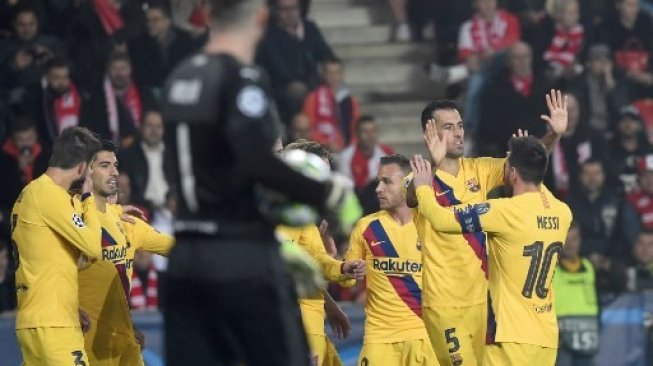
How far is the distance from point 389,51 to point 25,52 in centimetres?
438

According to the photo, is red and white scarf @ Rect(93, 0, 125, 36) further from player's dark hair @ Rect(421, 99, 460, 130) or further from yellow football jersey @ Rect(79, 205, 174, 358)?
player's dark hair @ Rect(421, 99, 460, 130)

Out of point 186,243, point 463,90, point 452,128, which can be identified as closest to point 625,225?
point 463,90

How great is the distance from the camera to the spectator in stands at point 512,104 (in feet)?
52.1

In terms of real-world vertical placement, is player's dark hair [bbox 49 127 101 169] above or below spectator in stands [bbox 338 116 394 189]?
above

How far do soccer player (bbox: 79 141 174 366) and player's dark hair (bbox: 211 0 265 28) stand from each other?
3778 mm

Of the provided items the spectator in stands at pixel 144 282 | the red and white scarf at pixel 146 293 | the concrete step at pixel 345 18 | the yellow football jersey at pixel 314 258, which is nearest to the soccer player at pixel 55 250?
the yellow football jersey at pixel 314 258

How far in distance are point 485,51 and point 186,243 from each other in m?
10.7

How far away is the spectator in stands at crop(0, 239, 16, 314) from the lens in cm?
1372

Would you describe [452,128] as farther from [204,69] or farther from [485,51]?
[485,51]

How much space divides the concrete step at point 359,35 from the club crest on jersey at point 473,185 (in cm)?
798

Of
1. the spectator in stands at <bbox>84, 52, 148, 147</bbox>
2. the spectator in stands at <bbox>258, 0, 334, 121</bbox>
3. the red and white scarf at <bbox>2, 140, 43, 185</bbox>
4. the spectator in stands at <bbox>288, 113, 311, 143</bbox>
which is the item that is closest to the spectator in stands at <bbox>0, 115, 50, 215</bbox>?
the red and white scarf at <bbox>2, 140, 43, 185</bbox>

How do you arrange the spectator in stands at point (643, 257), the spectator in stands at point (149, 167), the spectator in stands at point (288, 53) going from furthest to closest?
the spectator in stands at point (288, 53) → the spectator in stands at point (149, 167) → the spectator in stands at point (643, 257)

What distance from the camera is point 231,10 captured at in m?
6.24

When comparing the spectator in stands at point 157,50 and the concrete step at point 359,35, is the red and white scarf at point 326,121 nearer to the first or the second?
the spectator in stands at point 157,50
